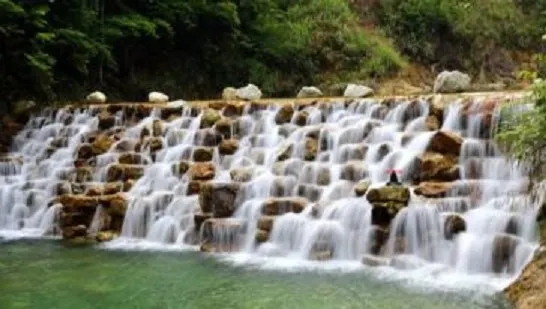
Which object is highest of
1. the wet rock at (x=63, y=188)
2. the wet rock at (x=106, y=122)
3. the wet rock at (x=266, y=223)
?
the wet rock at (x=106, y=122)

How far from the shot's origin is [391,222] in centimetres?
1059

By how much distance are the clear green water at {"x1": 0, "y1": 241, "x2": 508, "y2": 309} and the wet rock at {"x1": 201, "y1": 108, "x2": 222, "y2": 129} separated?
4967 millimetres

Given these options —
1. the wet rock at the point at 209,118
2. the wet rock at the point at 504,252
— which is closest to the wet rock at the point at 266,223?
the wet rock at the point at 504,252

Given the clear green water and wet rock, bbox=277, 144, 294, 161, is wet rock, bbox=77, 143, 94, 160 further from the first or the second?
the clear green water

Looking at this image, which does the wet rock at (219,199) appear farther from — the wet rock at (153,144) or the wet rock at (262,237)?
the wet rock at (153,144)

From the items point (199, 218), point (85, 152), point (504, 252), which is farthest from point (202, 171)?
point (504, 252)

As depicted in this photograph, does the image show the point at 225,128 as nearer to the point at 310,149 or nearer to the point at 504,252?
the point at 310,149

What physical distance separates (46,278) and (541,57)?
675cm

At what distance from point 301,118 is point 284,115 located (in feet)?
1.29

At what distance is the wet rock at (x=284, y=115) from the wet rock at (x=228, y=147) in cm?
109

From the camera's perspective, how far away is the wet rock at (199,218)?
12.4 metres

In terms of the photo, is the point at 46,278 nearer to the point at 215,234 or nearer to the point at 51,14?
the point at 215,234

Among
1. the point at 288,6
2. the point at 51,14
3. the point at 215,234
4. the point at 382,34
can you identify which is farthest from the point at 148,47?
the point at 215,234

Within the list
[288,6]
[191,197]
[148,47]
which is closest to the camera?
[191,197]
